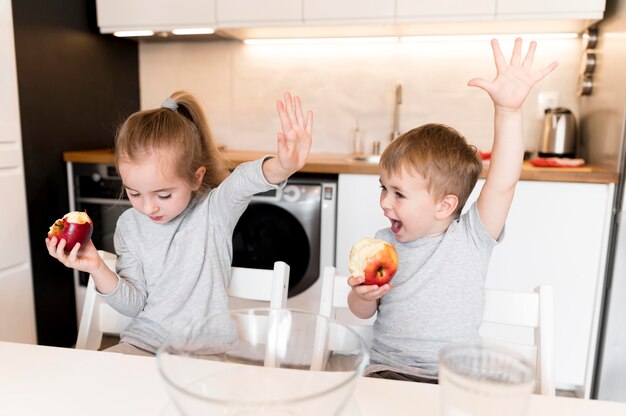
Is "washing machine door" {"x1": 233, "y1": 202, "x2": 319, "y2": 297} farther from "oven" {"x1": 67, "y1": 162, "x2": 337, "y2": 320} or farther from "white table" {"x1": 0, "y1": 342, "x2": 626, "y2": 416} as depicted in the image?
"white table" {"x1": 0, "y1": 342, "x2": 626, "y2": 416}

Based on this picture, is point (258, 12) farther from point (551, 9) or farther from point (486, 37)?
point (551, 9)

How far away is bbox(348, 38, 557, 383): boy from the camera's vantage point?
101 cm

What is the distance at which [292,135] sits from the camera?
977 millimetres

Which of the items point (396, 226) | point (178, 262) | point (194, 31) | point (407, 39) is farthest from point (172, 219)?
point (407, 39)

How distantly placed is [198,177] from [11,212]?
1.15 m

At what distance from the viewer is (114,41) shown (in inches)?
101

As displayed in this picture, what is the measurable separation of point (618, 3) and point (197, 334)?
193cm

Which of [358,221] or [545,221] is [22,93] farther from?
[545,221]

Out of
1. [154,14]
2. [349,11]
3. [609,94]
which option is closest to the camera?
[609,94]

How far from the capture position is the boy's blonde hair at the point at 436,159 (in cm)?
104

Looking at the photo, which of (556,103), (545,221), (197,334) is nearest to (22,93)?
(197,334)

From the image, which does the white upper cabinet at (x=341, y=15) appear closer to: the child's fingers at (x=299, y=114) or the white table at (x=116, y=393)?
the child's fingers at (x=299, y=114)

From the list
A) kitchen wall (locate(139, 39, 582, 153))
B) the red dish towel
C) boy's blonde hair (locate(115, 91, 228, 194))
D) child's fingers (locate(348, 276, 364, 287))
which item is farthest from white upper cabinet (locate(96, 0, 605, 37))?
child's fingers (locate(348, 276, 364, 287))

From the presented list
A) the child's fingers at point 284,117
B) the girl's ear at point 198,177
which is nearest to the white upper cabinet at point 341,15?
the girl's ear at point 198,177
